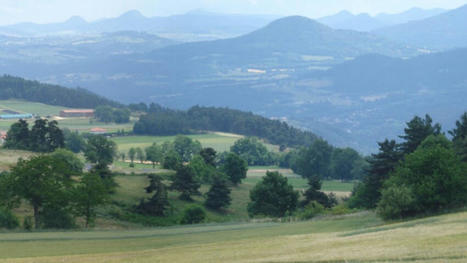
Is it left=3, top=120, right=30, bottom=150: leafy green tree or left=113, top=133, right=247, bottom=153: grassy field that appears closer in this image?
left=3, top=120, right=30, bottom=150: leafy green tree

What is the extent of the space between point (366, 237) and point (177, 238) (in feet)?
58.1

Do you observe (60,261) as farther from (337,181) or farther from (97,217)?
(337,181)

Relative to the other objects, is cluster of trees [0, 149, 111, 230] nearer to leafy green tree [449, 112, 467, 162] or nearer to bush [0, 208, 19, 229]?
bush [0, 208, 19, 229]

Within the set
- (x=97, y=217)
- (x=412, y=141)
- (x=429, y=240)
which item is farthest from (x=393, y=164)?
(x=429, y=240)

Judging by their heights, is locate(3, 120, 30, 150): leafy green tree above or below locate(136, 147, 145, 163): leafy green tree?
above

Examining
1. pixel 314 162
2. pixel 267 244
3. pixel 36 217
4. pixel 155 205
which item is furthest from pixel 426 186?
pixel 314 162

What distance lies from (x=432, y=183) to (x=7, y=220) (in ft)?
116

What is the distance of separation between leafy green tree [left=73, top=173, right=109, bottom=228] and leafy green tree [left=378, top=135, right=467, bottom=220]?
94.8ft

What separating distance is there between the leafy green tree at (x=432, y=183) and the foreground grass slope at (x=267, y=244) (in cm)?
308

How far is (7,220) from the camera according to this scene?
58.2 metres

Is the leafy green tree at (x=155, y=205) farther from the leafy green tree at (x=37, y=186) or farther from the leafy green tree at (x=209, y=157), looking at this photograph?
the leafy green tree at (x=209, y=157)

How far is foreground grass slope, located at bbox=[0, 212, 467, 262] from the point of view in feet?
95.7

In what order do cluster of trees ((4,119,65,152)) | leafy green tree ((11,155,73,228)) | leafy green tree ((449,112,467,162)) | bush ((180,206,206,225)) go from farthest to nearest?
cluster of trees ((4,119,65,152)) < bush ((180,206,206,225)) < leafy green tree ((449,112,467,162)) < leafy green tree ((11,155,73,228))

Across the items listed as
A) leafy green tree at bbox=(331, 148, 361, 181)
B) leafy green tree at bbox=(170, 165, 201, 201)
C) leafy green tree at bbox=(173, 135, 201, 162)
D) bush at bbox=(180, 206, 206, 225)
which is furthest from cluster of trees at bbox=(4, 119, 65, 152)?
leafy green tree at bbox=(331, 148, 361, 181)
